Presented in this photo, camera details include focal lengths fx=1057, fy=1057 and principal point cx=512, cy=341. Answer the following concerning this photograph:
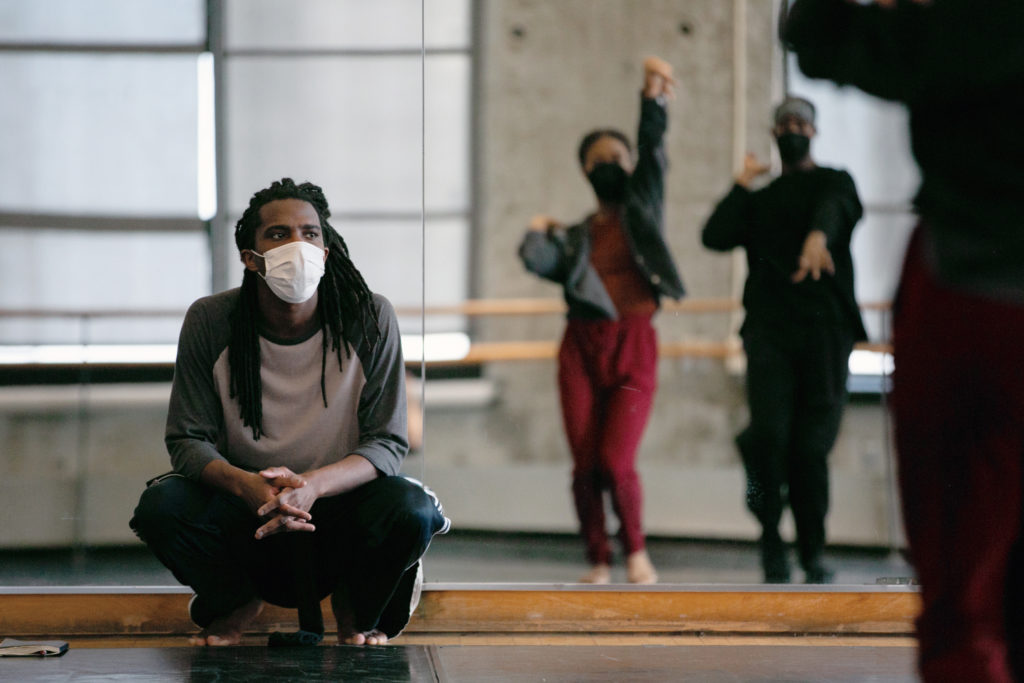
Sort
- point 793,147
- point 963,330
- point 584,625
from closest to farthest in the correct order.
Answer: point 963,330 → point 584,625 → point 793,147

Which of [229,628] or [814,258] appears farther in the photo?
[814,258]

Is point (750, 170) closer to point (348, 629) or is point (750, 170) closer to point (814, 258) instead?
point (814, 258)

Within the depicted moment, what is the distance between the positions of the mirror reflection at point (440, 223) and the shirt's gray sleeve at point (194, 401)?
1.50ft

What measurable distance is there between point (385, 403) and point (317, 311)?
10.0 inches

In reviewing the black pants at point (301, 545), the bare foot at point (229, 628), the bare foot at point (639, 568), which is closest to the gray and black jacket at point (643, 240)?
the bare foot at point (639, 568)

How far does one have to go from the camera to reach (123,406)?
9.05 ft

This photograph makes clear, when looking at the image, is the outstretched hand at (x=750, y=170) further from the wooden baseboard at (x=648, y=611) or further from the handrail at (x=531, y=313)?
the wooden baseboard at (x=648, y=611)

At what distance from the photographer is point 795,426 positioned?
2.67 metres

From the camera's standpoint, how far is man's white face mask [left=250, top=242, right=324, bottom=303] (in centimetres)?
216

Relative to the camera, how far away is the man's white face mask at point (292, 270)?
7.10ft

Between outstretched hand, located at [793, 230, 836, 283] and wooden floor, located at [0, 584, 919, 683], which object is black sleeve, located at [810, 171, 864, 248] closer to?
outstretched hand, located at [793, 230, 836, 283]

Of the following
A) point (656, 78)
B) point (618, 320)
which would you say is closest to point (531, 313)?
point (618, 320)

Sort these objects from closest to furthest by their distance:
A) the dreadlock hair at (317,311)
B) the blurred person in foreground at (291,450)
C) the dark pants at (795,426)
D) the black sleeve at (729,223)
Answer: the blurred person in foreground at (291,450) < the dreadlock hair at (317,311) < the dark pants at (795,426) < the black sleeve at (729,223)

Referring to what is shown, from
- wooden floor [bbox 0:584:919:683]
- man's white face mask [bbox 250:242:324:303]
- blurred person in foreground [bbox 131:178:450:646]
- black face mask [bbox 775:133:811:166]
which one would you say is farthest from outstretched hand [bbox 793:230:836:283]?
man's white face mask [bbox 250:242:324:303]
